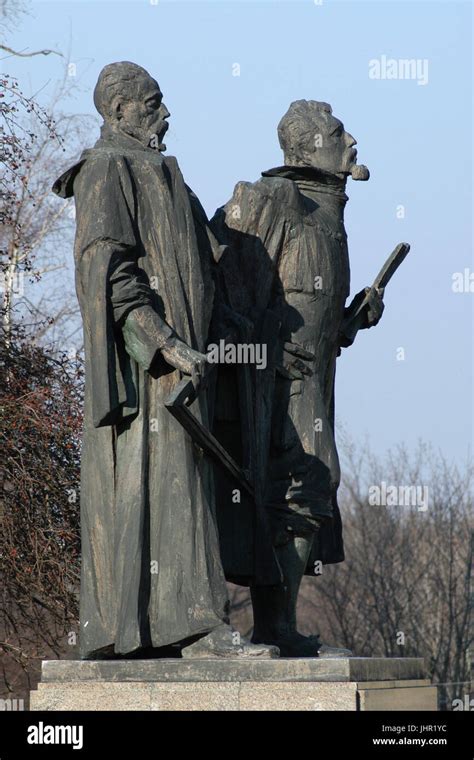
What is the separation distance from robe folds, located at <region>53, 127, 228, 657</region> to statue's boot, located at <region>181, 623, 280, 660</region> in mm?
56

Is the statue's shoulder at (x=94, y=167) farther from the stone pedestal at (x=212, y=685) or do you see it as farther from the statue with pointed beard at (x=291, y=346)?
the stone pedestal at (x=212, y=685)

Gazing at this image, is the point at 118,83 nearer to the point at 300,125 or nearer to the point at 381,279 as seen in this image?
the point at 300,125

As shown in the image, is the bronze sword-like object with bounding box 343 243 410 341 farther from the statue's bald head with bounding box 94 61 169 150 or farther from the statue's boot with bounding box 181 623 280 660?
the statue's boot with bounding box 181 623 280 660

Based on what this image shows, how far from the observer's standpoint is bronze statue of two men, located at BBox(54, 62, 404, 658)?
326 inches

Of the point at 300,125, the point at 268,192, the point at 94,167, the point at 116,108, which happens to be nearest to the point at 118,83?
the point at 116,108

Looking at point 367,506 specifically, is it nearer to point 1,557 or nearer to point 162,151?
point 1,557

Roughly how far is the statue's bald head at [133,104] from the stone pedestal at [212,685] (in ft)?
8.62

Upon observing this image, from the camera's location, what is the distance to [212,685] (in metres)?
7.81

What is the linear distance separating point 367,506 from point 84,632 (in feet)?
93.4

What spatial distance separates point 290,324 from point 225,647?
2.07 metres

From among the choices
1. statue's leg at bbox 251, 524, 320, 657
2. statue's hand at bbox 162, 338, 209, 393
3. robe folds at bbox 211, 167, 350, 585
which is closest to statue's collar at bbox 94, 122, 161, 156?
robe folds at bbox 211, 167, 350, 585

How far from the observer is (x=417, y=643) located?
30891mm

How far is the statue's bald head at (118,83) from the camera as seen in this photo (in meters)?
8.82
